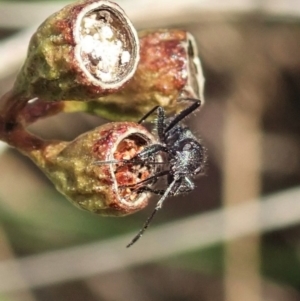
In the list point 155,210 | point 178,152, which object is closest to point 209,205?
point 178,152

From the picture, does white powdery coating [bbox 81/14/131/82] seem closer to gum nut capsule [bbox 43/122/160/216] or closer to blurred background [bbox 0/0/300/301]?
gum nut capsule [bbox 43/122/160/216]

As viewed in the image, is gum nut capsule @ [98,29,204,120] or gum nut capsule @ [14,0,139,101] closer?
gum nut capsule @ [14,0,139,101]

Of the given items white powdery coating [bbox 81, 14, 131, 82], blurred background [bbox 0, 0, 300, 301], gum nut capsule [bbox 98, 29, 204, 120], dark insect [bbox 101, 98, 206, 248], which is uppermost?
white powdery coating [bbox 81, 14, 131, 82]

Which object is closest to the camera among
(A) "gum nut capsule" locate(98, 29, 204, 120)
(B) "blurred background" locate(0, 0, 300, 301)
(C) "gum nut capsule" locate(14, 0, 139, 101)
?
(C) "gum nut capsule" locate(14, 0, 139, 101)

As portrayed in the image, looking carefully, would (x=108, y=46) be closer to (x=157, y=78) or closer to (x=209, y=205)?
(x=157, y=78)

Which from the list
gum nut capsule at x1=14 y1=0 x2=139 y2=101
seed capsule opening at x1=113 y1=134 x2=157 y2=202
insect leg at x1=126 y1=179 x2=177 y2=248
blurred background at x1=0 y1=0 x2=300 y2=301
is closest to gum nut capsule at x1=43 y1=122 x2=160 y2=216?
seed capsule opening at x1=113 y1=134 x2=157 y2=202

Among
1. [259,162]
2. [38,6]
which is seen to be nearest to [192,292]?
[259,162]

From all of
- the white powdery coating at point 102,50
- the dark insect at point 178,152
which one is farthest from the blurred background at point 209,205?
the white powdery coating at point 102,50
